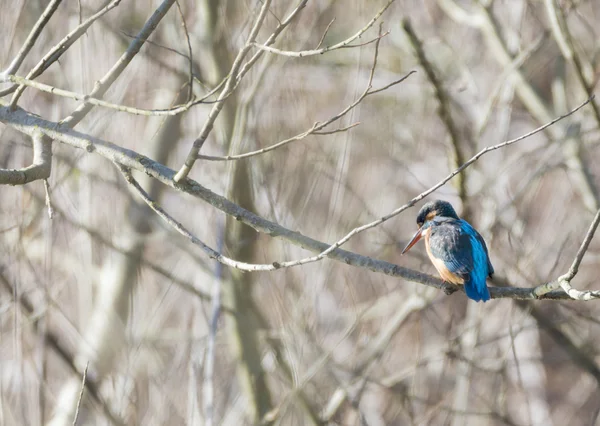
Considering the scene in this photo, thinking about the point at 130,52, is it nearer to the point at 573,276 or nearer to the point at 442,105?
the point at 573,276

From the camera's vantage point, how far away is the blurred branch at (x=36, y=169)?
2.09 m

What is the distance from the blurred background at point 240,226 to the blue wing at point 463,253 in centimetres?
60

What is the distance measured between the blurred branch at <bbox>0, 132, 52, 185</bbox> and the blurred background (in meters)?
1.03

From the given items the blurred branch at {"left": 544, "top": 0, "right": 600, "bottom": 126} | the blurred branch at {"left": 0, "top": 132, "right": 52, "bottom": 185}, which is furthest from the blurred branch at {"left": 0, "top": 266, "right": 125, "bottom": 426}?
the blurred branch at {"left": 544, "top": 0, "right": 600, "bottom": 126}

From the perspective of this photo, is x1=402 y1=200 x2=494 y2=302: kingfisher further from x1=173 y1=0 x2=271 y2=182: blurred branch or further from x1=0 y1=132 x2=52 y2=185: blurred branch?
x1=0 y1=132 x2=52 y2=185: blurred branch

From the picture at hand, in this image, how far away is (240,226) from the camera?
4.22 meters

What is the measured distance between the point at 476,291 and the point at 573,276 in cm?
73

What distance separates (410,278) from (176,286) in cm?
247

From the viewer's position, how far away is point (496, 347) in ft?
19.5

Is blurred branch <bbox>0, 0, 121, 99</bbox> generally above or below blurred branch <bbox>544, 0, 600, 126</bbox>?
below

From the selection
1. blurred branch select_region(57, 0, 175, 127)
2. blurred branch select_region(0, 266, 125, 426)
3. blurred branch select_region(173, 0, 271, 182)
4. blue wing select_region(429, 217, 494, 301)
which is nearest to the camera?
blurred branch select_region(173, 0, 271, 182)

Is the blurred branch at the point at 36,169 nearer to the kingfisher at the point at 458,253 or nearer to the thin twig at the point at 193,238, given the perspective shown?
the thin twig at the point at 193,238

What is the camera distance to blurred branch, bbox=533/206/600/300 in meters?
1.76

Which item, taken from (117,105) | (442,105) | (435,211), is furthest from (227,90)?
(442,105)
